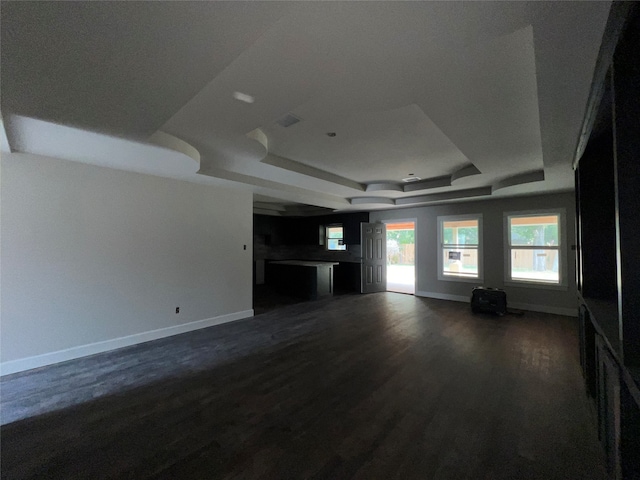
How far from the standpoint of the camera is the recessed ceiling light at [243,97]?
2010 mm

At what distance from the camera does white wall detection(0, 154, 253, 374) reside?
9.82 feet

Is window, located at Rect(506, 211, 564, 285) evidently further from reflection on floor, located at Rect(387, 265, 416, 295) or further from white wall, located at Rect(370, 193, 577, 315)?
reflection on floor, located at Rect(387, 265, 416, 295)

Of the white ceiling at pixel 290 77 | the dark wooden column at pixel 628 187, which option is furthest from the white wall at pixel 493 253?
the dark wooden column at pixel 628 187

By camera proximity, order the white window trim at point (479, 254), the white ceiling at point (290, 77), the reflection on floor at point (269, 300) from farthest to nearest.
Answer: the white window trim at point (479, 254), the reflection on floor at point (269, 300), the white ceiling at point (290, 77)

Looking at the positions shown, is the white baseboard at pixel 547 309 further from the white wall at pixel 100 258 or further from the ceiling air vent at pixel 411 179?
the white wall at pixel 100 258

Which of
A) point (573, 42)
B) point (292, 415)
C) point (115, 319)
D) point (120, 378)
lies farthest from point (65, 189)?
point (573, 42)

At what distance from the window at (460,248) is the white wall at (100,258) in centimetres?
518

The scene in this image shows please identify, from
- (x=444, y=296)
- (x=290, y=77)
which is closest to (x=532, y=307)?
(x=444, y=296)

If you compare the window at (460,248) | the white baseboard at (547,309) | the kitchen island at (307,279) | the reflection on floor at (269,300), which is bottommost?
the reflection on floor at (269,300)

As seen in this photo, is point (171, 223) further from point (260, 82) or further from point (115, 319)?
point (260, 82)

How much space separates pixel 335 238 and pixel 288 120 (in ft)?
20.9

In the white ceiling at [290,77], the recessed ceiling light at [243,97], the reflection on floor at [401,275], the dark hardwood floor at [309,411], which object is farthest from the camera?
→ the reflection on floor at [401,275]

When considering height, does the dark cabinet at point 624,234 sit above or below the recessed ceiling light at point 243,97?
below

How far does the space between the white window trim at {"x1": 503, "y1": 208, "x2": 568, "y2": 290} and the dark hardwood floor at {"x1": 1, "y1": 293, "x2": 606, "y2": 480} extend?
6.62ft
